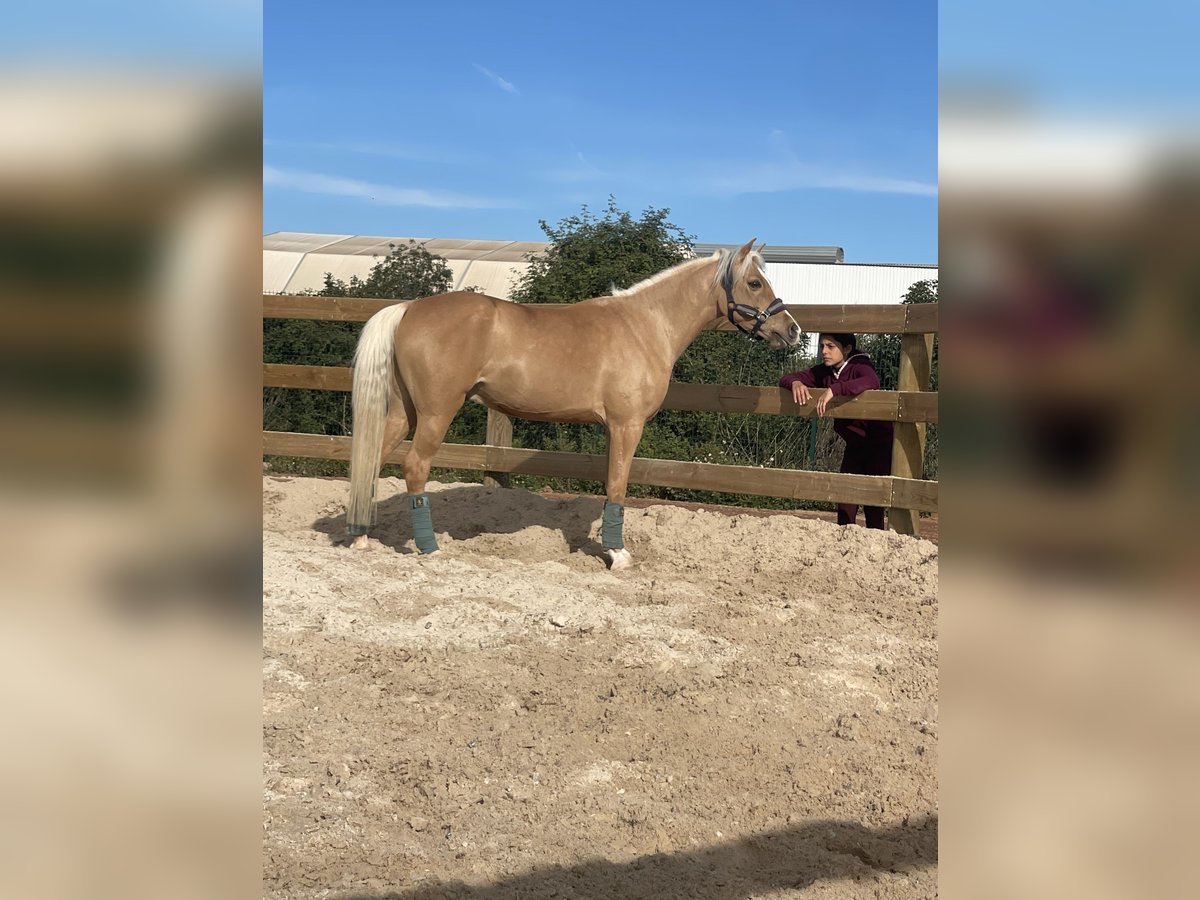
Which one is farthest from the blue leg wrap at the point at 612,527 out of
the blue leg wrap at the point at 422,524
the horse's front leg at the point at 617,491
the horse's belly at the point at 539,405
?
the blue leg wrap at the point at 422,524

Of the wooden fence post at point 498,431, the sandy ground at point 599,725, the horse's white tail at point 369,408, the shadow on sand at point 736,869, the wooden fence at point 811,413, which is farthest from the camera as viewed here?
the wooden fence post at point 498,431

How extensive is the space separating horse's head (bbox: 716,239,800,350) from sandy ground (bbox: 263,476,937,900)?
1.31 metres

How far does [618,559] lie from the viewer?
5.01 metres

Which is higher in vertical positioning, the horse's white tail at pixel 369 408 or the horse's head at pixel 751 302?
the horse's head at pixel 751 302

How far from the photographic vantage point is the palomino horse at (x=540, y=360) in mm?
4941

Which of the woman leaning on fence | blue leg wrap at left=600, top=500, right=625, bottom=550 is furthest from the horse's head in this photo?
blue leg wrap at left=600, top=500, right=625, bottom=550

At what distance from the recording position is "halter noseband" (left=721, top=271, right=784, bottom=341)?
5352 mm

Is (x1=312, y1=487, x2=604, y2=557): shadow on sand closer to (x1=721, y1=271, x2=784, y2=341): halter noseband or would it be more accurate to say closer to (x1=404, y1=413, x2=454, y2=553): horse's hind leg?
(x1=404, y1=413, x2=454, y2=553): horse's hind leg

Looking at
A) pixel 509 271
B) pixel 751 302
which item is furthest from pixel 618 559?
pixel 509 271

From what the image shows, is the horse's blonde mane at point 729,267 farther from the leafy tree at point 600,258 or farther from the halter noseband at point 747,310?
the leafy tree at point 600,258

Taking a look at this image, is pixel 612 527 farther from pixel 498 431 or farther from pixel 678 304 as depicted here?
pixel 498 431
